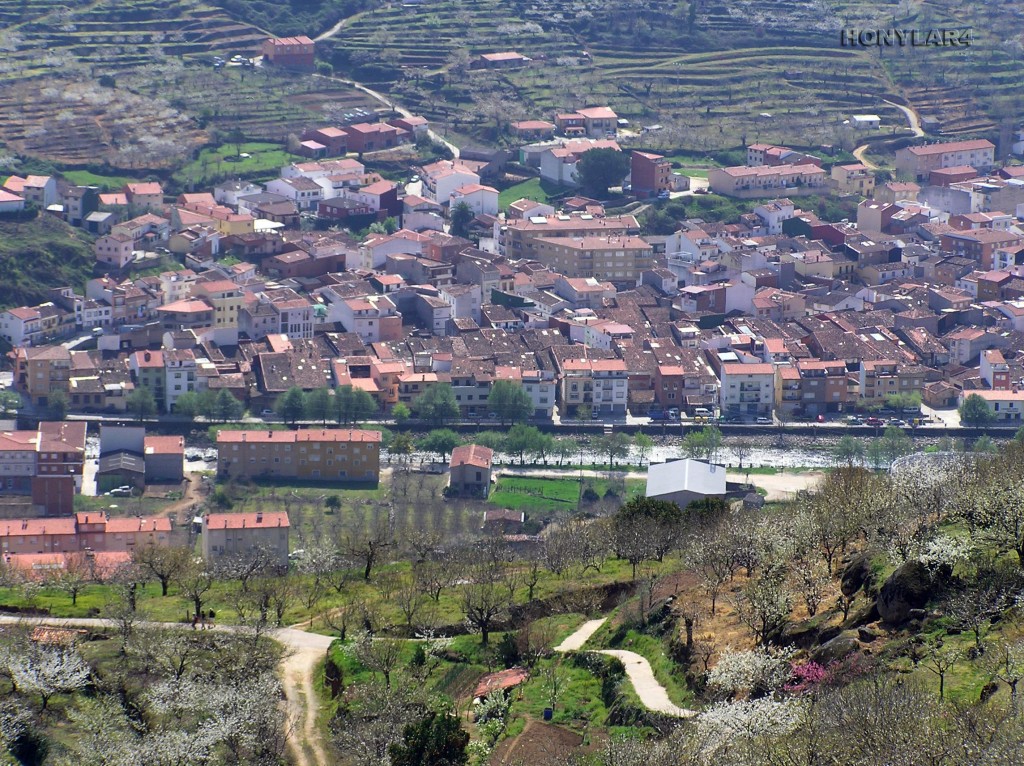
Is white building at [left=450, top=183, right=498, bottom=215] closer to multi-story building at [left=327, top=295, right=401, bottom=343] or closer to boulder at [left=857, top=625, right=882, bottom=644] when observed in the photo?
multi-story building at [left=327, top=295, right=401, bottom=343]

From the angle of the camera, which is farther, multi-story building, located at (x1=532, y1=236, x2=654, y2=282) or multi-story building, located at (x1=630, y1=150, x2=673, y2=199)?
multi-story building, located at (x1=630, y1=150, x2=673, y2=199)

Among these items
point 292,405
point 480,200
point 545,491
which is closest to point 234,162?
point 480,200

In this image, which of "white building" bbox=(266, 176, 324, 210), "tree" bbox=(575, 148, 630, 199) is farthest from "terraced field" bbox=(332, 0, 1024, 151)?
"white building" bbox=(266, 176, 324, 210)

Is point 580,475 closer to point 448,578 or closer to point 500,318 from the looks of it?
point 500,318

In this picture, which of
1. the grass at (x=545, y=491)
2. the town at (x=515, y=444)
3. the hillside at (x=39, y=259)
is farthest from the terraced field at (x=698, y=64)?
the grass at (x=545, y=491)

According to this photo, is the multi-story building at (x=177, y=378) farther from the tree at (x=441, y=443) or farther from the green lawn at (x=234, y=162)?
the green lawn at (x=234, y=162)

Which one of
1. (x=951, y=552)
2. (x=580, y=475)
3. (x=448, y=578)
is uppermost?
(x=951, y=552)

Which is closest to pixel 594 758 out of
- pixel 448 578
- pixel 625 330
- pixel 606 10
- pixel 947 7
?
pixel 448 578
